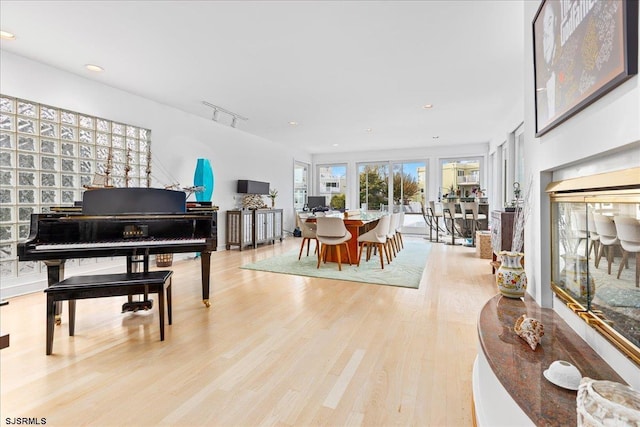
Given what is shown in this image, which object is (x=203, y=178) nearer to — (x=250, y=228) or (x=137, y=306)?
(x=250, y=228)

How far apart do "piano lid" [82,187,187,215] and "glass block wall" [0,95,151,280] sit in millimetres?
955

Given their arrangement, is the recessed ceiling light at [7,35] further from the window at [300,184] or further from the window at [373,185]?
the window at [373,185]

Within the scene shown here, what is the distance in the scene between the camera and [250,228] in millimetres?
6520

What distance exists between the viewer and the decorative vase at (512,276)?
1846 millimetres

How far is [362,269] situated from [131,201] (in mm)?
3046

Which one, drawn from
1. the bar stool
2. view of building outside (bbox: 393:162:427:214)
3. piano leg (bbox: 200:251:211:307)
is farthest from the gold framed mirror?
view of building outside (bbox: 393:162:427:214)

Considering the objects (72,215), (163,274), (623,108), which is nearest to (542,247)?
(623,108)

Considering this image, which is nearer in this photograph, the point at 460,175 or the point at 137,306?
the point at 137,306

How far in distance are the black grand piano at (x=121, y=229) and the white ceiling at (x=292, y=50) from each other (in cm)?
152

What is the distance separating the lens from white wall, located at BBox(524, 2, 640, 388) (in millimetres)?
972

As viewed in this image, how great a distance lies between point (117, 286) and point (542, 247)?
2.77m

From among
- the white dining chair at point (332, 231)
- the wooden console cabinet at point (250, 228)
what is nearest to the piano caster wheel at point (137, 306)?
the white dining chair at point (332, 231)

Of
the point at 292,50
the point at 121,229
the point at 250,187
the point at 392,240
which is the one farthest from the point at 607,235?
the point at 250,187

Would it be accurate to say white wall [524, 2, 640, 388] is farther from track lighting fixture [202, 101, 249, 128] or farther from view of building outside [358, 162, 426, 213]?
view of building outside [358, 162, 426, 213]
